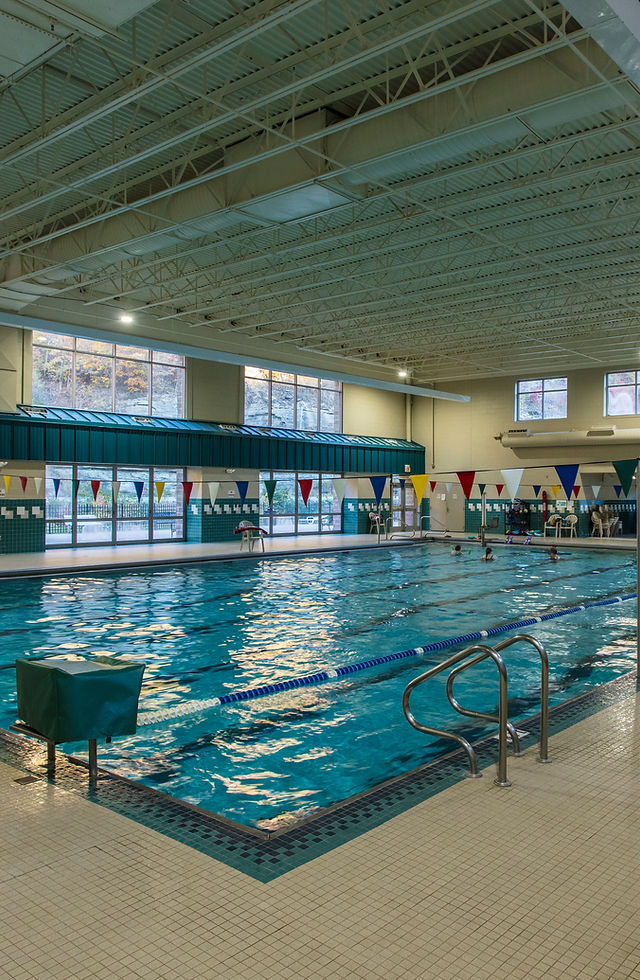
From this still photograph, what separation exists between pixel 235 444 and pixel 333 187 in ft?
43.8

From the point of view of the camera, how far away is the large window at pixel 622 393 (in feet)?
82.2

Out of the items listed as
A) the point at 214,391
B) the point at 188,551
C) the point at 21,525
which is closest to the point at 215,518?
the point at 188,551

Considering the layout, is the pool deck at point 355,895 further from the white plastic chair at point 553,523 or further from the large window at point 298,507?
the white plastic chair at point 553,523

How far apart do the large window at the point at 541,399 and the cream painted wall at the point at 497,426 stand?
10.1 inches

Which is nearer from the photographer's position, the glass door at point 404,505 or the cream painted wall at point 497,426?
the cream painted wall at point 497,426

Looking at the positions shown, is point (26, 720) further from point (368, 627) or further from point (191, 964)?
point (368, 627)

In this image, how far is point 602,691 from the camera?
6.36 metres

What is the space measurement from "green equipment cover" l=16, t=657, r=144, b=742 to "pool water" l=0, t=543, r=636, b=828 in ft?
2.62

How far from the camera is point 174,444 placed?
21.1 meters

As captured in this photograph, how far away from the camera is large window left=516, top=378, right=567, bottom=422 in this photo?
26.5 m

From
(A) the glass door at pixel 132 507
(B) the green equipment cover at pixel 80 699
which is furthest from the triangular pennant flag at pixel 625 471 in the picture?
(A) the glass door at pixel 132 507

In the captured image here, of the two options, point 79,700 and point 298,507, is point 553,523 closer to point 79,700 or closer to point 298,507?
point 298,507

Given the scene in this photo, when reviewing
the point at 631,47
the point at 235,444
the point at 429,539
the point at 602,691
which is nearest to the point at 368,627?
the point at 602,691

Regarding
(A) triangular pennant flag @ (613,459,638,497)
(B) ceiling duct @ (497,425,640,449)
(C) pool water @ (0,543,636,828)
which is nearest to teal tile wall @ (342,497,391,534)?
(B) ceiling duct @ (497,425,640,449)
